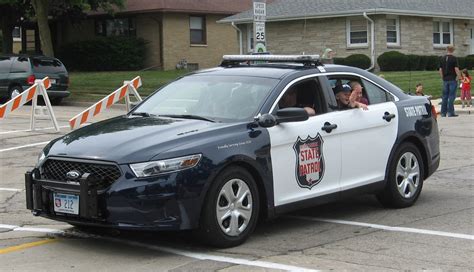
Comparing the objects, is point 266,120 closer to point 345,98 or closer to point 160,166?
point 160,166

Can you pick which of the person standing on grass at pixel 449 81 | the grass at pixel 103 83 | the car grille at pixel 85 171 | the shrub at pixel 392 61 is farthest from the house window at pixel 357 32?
the car grille at pixel 85 171

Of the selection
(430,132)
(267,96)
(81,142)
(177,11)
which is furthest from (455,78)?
(177,11)

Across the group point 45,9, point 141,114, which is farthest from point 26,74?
point 141,114

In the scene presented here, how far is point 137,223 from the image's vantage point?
602cm

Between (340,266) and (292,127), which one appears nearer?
(340,266)

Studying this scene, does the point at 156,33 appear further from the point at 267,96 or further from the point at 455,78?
the point at 267,96

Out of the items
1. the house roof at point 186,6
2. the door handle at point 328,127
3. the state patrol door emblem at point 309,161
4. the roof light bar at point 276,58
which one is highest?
the house roof at point 186,6

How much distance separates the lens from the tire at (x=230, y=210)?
6.26m

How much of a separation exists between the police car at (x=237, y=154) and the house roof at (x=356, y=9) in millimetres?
25167

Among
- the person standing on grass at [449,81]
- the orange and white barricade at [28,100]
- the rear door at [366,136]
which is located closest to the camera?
the rear door at [366,136]

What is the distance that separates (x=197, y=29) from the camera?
131ft

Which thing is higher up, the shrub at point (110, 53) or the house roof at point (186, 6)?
the house roof at point (186, 6)

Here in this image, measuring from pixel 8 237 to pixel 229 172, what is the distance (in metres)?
2.36

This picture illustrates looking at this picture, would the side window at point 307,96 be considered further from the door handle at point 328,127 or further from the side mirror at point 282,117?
the side mirror at point 282,117
